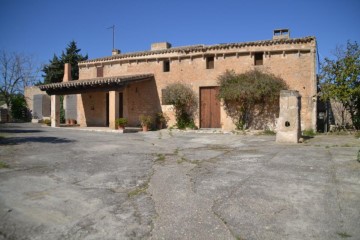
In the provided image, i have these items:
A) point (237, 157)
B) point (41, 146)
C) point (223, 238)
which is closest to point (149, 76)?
point (41, 146)

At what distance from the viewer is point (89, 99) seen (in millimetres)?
19766

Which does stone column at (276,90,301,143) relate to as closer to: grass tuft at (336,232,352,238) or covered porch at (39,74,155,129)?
grass tuft at (336,232,352,238)

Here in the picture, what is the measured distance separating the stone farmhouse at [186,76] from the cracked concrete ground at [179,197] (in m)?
8.27

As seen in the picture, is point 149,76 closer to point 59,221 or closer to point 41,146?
point 41,146

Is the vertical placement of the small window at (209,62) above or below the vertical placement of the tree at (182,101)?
above

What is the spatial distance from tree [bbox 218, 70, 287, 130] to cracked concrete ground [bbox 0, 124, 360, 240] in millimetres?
7592

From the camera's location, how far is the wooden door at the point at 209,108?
16.2m

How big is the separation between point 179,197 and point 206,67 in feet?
42.9

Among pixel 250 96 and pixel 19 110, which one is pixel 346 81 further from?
pixel 19 110

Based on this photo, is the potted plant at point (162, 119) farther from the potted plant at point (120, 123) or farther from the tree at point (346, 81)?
the tree at point (346, 81)

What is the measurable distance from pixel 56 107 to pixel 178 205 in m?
16.6

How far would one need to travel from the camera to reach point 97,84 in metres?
15.5

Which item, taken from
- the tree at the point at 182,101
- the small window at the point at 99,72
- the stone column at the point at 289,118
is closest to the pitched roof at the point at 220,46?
the small window at the point at 99,72

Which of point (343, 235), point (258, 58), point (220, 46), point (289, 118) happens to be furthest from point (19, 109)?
point (343, 235)
